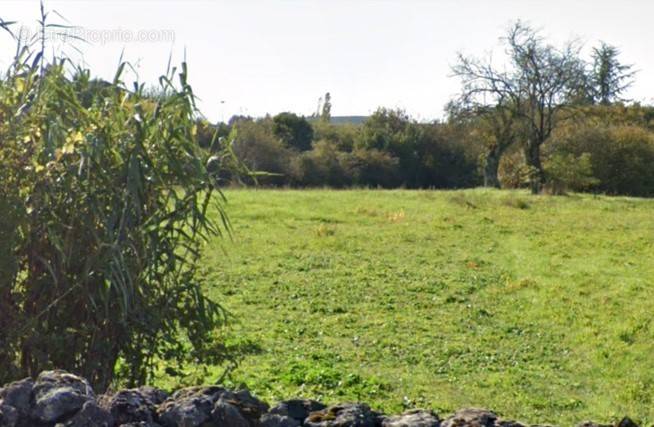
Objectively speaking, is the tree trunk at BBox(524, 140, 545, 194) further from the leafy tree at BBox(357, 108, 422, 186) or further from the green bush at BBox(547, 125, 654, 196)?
the leafy tree at BBox(357, 108, 422, 186)

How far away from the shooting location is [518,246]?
1788cm

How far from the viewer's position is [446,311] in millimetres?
11219

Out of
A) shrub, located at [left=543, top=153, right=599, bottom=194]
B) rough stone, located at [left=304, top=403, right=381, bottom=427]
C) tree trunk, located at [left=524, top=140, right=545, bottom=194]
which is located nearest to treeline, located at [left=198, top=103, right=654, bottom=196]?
shrub, located at [left=543, top=153, right=599, bottom=194]

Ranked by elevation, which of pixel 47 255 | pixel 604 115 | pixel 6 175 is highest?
pixel 604 115

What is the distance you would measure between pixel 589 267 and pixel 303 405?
12.8 m

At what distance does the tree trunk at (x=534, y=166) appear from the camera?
3444cm

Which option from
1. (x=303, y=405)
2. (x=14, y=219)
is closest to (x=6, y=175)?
(x=14, y=219)

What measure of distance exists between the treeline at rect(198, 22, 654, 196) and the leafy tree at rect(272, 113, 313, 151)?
70 mm

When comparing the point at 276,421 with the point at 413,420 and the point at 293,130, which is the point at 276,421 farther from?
the point at 293,130

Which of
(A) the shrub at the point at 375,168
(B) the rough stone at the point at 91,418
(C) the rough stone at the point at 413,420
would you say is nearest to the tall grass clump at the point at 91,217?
(B) the rough stone at the point at 91,418

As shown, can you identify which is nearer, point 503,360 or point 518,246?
point 503,360

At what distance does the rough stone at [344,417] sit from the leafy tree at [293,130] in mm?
44565

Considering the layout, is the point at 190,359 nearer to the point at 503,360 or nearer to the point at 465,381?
the point at 465,381

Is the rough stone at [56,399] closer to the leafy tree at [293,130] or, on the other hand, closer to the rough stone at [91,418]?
the rough stone at [91,418]
